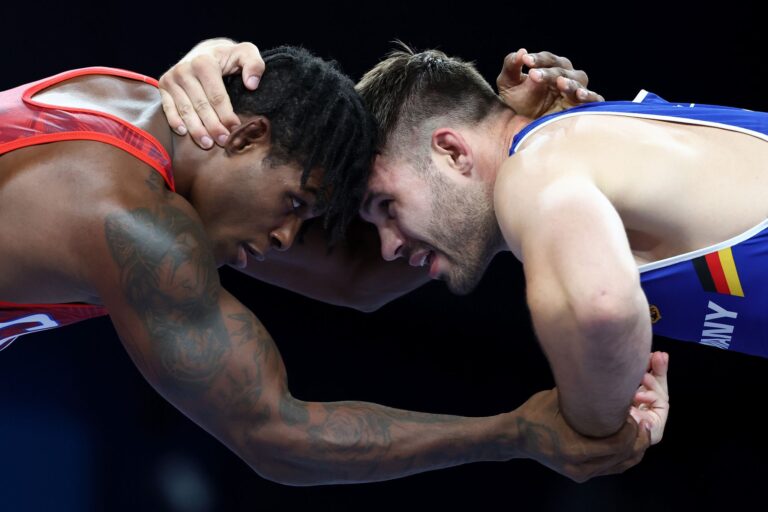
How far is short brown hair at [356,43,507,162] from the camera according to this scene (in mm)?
2473

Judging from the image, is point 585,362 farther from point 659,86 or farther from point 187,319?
point 659,86

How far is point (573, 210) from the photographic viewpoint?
1757mm

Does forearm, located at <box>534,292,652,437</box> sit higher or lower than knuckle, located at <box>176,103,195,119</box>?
lower

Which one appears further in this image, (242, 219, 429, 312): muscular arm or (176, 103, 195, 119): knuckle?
(242, 219, 429, 312): muscular arm

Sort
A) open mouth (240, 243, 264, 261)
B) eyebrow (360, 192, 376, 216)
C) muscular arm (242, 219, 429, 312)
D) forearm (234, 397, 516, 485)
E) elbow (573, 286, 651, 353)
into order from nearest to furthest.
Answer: elbow (573, 286, 651, 353)
forearm (234, 397, 516, 485)
open mouth (240, 243, 264, 261)
eyebrow (360, 192, 376, 216)
muscular arm (242, 219, 429, 312)

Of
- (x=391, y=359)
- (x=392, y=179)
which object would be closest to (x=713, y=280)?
(x=392, y=179)

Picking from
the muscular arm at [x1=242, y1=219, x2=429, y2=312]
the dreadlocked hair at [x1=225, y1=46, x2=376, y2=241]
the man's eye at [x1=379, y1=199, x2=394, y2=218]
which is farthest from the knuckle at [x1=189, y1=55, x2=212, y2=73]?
the muscular arm at [x1=242, y1=219, x2=429, y2=312]

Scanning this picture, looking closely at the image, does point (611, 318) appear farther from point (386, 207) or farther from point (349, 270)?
point (349, 270)

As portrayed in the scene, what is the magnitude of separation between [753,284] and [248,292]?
89.2 inches

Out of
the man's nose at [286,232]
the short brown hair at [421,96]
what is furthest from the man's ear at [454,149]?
the man's nose at [286,232]

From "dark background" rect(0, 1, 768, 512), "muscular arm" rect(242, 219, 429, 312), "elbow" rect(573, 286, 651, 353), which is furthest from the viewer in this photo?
"dark background" rect(0, 1, 768, 512)

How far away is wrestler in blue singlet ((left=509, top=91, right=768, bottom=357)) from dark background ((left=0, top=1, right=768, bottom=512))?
1309 millimetres

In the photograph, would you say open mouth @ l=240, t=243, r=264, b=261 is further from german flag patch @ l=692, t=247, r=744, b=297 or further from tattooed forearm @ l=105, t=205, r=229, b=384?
german flag patch @ l=692, t=247, r=744, b=297

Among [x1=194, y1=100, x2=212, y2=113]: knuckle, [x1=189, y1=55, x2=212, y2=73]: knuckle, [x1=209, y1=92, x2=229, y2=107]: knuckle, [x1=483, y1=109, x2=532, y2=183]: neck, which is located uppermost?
[x1=189, y1=55, x2=212, y2=73]: knuckle
